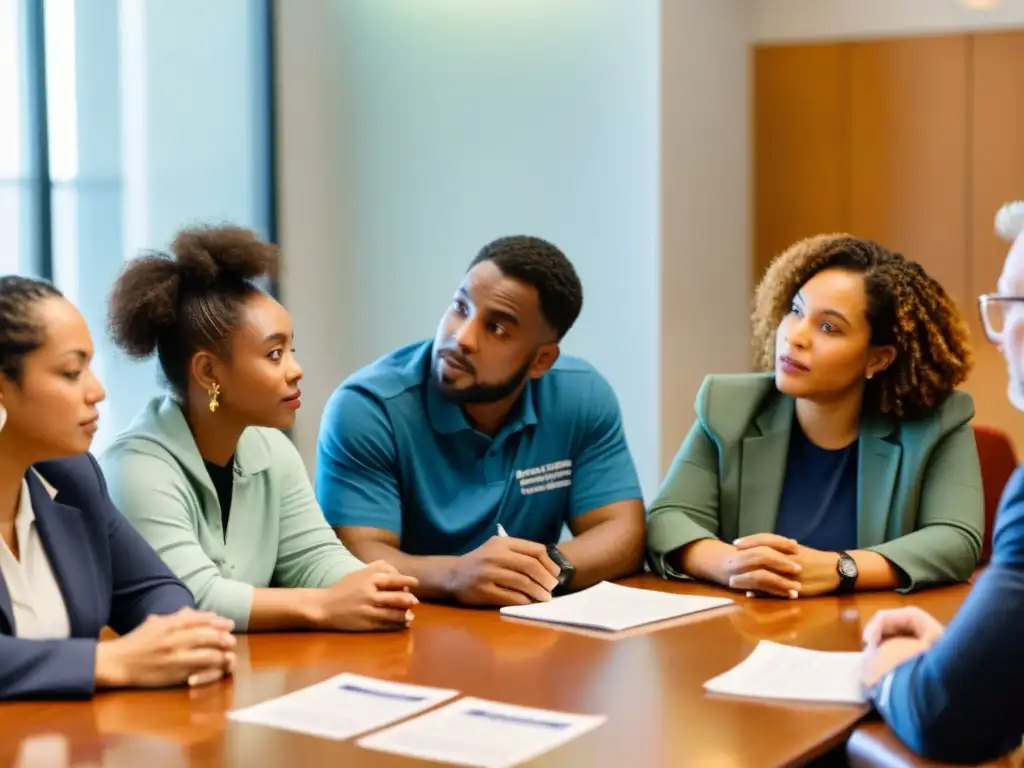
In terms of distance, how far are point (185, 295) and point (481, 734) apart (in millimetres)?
1021

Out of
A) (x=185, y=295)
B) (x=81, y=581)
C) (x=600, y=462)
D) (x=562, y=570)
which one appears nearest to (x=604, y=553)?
(x=562, y=570)

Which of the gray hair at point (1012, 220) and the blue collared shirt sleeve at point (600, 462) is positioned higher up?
the gray hair at point (1012, 220)

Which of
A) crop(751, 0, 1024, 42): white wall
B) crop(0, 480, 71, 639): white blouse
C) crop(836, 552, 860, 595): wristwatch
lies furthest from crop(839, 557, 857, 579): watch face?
crop(751, 0, 1024, 42): white wall

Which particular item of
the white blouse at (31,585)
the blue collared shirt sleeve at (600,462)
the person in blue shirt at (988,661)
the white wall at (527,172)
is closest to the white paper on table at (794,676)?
the person in blue shirt at (988,661)

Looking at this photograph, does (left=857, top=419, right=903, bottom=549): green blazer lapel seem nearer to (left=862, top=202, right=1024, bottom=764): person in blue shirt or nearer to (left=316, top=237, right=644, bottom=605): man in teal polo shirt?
(left=316, top=237, right=644, bottom=605): man in teal polo shirt

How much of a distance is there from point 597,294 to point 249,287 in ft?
7.22

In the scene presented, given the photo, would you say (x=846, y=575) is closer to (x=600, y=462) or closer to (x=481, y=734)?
(x=600, y=462)

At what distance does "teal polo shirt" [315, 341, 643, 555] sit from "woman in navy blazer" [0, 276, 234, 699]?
0.71 metres

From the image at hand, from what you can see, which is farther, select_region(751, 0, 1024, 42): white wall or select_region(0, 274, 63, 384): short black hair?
select_region(751, 0, 1024, 42): white wall

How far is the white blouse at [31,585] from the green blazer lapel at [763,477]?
1.37 meters

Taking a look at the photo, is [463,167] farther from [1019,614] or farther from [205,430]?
[1019,614]

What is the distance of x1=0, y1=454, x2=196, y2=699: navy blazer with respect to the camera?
1747 mm

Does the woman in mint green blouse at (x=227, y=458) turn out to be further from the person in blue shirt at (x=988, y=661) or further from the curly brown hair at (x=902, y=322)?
the curly brown hair at (x=902, y=322)

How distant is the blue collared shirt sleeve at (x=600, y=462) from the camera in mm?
2789
